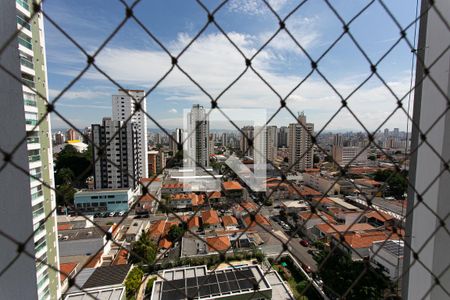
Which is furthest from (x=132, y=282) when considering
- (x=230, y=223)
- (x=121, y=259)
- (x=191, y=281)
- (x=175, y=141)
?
(x=175, y=141)

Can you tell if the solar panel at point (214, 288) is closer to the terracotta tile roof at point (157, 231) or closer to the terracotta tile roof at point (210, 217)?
the terracotta tile roof at point (157, 231)

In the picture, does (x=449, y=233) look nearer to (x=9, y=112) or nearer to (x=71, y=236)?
(x=9, y=112)

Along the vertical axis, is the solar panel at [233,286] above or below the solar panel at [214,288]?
above

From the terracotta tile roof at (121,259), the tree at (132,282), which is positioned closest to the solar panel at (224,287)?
the tree at (132,282)

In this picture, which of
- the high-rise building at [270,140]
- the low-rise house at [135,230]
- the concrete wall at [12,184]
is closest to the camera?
the concrete wall at [12,184]

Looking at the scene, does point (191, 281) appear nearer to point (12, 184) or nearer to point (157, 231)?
point (157, 231)

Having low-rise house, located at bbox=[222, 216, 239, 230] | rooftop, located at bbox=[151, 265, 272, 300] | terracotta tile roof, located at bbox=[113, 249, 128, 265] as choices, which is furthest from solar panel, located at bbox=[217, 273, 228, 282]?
low-rise house, located at bbox=[222, 216, 239, 230]

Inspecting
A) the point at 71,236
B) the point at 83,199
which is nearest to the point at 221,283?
the point at 71,236

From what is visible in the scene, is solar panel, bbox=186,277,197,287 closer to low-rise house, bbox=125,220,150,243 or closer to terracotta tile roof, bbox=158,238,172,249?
terracotta tile roof, bbox=158,238,172,249
